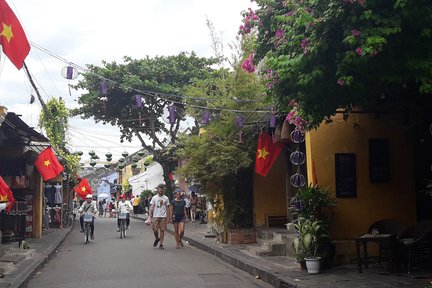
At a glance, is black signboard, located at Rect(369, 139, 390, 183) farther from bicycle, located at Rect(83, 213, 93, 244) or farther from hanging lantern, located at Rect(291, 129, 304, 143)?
bicycle, located at Rect(83, 213, 93, 244)

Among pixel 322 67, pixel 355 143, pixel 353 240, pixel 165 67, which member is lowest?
pixel 353 240

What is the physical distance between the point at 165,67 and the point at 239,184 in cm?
1637

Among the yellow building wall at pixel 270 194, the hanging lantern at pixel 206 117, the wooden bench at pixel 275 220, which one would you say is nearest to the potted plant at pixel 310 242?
the hanging lantern at pixel 206 117

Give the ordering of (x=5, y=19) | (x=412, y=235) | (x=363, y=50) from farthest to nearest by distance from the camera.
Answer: (x=412, y=235)
(x=5, y=19)
(x=363, y=50)

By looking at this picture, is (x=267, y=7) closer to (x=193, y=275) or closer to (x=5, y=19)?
(x=5, y=19)

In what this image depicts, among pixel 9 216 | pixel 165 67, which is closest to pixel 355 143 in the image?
pixel 9 216

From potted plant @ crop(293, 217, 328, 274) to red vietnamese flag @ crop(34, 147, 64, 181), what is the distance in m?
9.12

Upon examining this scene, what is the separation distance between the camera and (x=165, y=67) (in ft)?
100

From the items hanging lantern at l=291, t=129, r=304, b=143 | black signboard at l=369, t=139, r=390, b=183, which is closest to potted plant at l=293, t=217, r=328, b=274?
black signboard at l=369, t=139, r=390, b=183

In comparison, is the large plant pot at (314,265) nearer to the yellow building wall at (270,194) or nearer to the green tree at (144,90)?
the yellow building wall at (270,194)

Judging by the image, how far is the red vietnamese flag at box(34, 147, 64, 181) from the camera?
15875mm

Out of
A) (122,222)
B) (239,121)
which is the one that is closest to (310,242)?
(239,121)

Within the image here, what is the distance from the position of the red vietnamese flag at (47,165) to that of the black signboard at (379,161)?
32.5 feet

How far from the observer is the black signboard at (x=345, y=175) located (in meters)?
10.8
